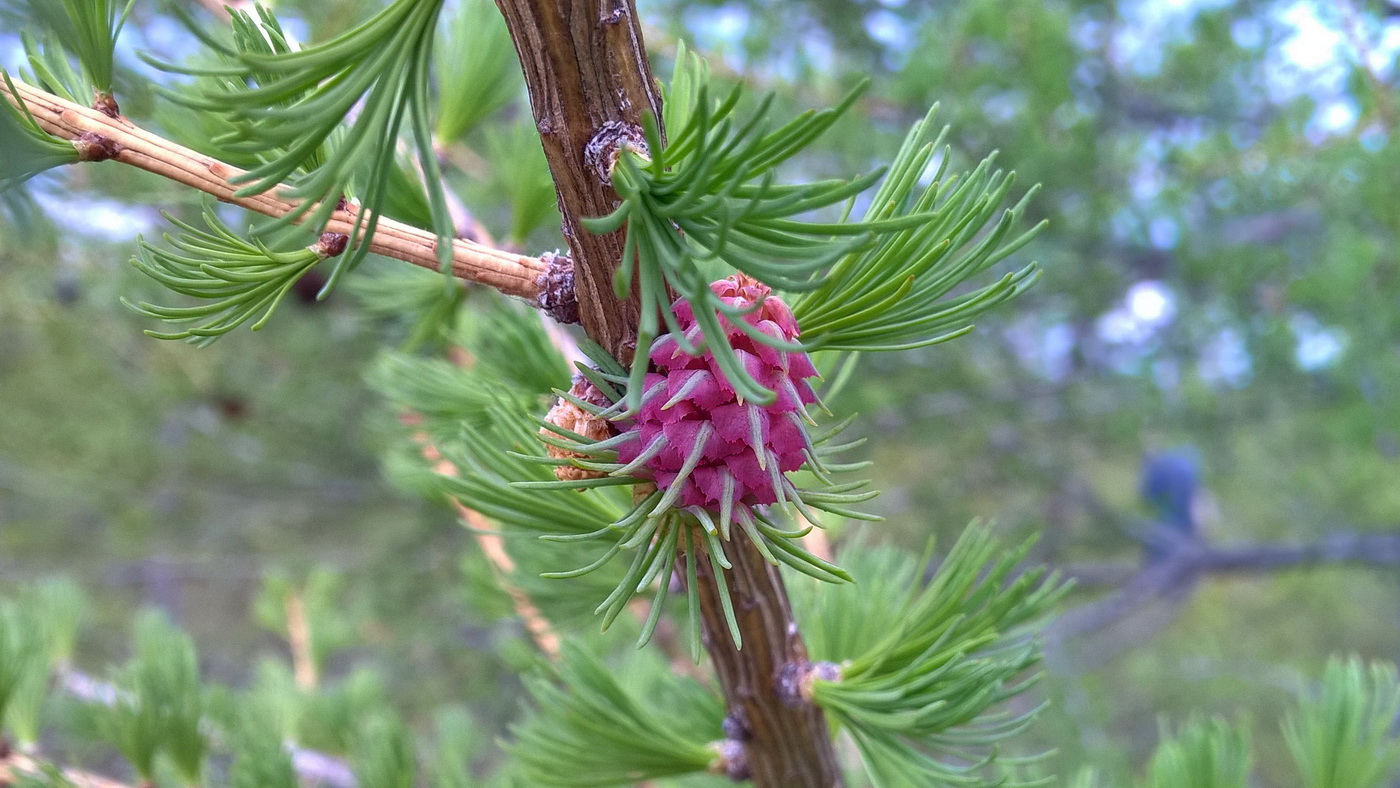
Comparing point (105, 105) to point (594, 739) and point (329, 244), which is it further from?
point (594, 739)

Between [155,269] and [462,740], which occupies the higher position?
[155,269]

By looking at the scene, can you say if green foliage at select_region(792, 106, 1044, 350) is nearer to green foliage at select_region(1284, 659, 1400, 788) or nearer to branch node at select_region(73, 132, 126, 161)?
branch node at select_region(73, 132, 126, 161)

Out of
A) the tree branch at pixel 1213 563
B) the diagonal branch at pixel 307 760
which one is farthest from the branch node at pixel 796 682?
the tree branch at pixel 1213 563

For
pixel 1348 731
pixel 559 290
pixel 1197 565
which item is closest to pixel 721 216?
pixel 559 290

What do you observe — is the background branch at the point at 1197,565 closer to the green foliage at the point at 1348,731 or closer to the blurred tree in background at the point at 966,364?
the blurred tree in background at the point at 966,364

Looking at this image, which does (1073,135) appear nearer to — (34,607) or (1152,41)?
(1152,41)

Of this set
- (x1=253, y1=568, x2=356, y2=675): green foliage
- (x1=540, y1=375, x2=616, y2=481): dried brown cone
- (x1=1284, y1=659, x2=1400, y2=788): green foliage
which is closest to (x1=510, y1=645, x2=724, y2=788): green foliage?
(x1=540, y1=375, x2=616, y2=481): dried brown cone

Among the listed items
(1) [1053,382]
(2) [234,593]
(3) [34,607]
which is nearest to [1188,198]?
(1) [1053,382]
